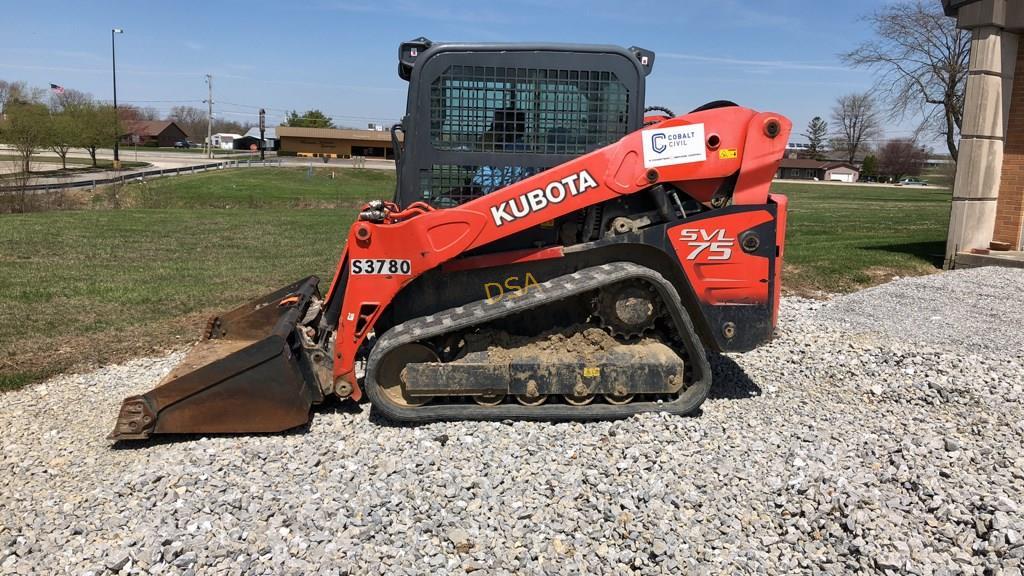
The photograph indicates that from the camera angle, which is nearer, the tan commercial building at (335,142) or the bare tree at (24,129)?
the bare tree at (24,129)

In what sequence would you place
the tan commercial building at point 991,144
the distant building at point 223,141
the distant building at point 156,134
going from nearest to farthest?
the tan commercial building at point 991,144
the distant building at point 156,134
the distant building at point 223,141

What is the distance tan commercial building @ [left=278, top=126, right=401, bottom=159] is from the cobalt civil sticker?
67990mm

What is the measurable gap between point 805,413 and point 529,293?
2.25 meters

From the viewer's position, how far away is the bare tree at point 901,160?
9400cm

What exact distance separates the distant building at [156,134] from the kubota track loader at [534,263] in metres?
97.3

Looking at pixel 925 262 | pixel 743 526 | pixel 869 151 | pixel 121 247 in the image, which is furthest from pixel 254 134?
pixel 743 526

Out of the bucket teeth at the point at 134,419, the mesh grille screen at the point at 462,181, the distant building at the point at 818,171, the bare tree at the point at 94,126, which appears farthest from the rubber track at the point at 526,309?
the distant building at the point at 818,171

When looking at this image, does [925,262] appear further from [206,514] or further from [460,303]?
[206,514]

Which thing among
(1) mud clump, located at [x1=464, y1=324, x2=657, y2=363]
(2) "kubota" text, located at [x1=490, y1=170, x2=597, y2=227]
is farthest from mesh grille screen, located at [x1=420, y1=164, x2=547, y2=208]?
(1) mud clump, located at [x1=464, y1=324, x2=657, y2=363]

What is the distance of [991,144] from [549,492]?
11.3 meters

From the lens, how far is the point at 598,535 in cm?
384

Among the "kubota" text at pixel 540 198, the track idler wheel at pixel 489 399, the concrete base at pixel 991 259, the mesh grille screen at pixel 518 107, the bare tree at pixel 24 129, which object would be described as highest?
the bare tree at pixel 24 129

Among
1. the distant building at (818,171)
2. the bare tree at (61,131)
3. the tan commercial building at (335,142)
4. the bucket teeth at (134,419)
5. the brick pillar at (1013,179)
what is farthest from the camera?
the distant building at (818,171)

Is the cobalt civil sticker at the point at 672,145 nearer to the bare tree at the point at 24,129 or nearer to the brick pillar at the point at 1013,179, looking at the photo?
the brick pillar at the point at 1013,179
